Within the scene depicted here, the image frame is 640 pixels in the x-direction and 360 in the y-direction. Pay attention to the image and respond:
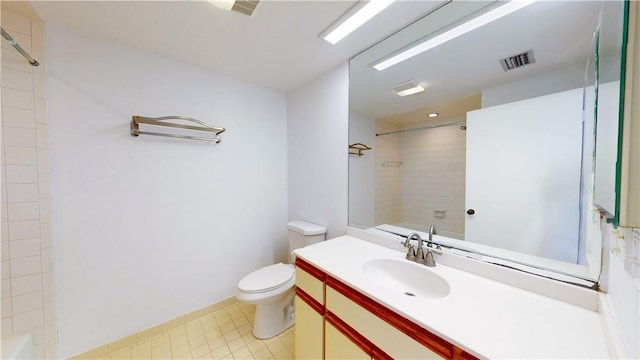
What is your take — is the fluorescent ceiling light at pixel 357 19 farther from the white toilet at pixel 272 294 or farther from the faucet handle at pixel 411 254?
the white toilet at pixel 272 294

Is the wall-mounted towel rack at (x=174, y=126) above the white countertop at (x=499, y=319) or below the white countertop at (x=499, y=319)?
above

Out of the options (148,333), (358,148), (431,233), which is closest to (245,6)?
(358,148)

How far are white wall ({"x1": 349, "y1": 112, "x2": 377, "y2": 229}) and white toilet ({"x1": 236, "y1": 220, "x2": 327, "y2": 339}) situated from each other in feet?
1.34

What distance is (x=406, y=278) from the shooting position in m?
1.25

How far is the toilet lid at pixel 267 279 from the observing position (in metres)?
1.63

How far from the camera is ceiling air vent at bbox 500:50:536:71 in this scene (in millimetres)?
1021

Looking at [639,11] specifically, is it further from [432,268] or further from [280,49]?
[280,49]

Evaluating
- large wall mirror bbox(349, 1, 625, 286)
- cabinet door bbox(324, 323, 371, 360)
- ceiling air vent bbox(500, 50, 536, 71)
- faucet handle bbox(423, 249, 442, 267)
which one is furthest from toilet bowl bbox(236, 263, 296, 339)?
ceiling air vent bbox(500, 50, 536, 71)

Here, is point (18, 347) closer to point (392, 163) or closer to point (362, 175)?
point (362, 175)

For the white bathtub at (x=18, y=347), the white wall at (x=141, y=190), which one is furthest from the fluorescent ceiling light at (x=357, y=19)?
the white bathtub at (x=18, y=347)

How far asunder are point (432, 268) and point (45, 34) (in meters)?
2.73

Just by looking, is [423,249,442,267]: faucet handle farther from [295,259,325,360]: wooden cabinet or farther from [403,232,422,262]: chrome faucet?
[295,259,325,360]: wooden cabinet

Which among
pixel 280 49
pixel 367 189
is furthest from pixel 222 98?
pixel 367 189

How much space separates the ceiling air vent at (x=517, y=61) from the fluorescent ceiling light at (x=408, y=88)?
0.42 m
